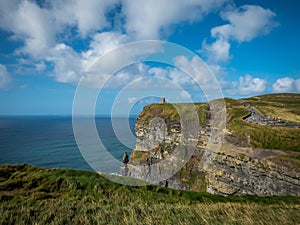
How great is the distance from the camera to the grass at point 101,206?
21.0ft

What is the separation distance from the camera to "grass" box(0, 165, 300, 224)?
252 inches

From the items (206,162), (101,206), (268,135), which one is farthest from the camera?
(206,162)

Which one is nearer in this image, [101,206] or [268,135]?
[101,206]

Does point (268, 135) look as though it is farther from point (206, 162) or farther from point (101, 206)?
point (101, 206)

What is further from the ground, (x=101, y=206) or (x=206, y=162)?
(x=101, y=206)

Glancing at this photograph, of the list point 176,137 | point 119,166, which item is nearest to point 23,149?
point 119,166

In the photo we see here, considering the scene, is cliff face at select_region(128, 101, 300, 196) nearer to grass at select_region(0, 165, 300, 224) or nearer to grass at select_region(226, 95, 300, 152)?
grass at select_region(226, 95, 300, 152)

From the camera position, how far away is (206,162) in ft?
153

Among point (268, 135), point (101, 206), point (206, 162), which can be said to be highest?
point (101, 206)

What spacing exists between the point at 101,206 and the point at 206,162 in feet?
137

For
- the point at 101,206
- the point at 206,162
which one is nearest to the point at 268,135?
the point at 206,162

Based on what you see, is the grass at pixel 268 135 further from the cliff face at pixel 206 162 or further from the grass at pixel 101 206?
the grass at pixel 101 206

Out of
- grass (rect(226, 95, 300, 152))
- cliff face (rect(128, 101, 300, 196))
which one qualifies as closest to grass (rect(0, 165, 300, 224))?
cliff face (rect(128, 101, 300, 196))

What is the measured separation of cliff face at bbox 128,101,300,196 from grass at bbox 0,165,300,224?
57.2 feet
